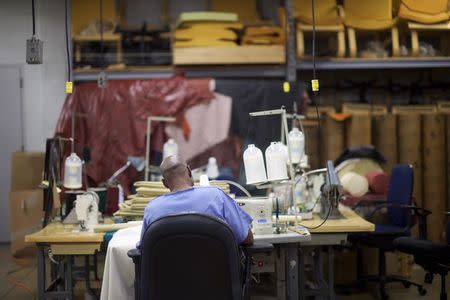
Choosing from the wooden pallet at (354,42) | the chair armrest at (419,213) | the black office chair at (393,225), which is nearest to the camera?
the chair armrest at (419,213)

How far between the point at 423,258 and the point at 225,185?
1298mm

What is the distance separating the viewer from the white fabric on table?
333cm

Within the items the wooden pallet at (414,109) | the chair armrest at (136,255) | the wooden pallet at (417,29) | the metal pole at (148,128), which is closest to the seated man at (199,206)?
the chair armrest at (136,255)

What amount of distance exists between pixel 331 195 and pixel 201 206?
153cm

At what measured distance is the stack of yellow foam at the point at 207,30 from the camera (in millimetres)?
6621

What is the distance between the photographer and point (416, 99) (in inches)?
290

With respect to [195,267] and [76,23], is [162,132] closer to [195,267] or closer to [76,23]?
[76,23]

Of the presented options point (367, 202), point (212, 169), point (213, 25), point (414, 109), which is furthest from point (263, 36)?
point (367, 202)

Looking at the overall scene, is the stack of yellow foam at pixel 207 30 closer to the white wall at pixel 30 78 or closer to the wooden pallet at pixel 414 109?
the white wall at pixel 30 78

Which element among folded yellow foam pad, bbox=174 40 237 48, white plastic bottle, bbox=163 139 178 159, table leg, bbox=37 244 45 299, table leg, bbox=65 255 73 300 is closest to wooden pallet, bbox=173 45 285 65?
folded yellow foam pad, bbox=174 40 237 48

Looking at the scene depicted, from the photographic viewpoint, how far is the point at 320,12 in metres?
6.45

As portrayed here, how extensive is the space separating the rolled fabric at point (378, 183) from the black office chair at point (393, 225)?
27 centimetres

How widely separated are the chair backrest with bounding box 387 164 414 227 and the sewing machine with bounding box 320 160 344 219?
0.87 meters

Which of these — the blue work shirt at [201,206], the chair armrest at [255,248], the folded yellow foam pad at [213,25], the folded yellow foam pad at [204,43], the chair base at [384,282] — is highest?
the folded yellow foam pad at [213,25]
